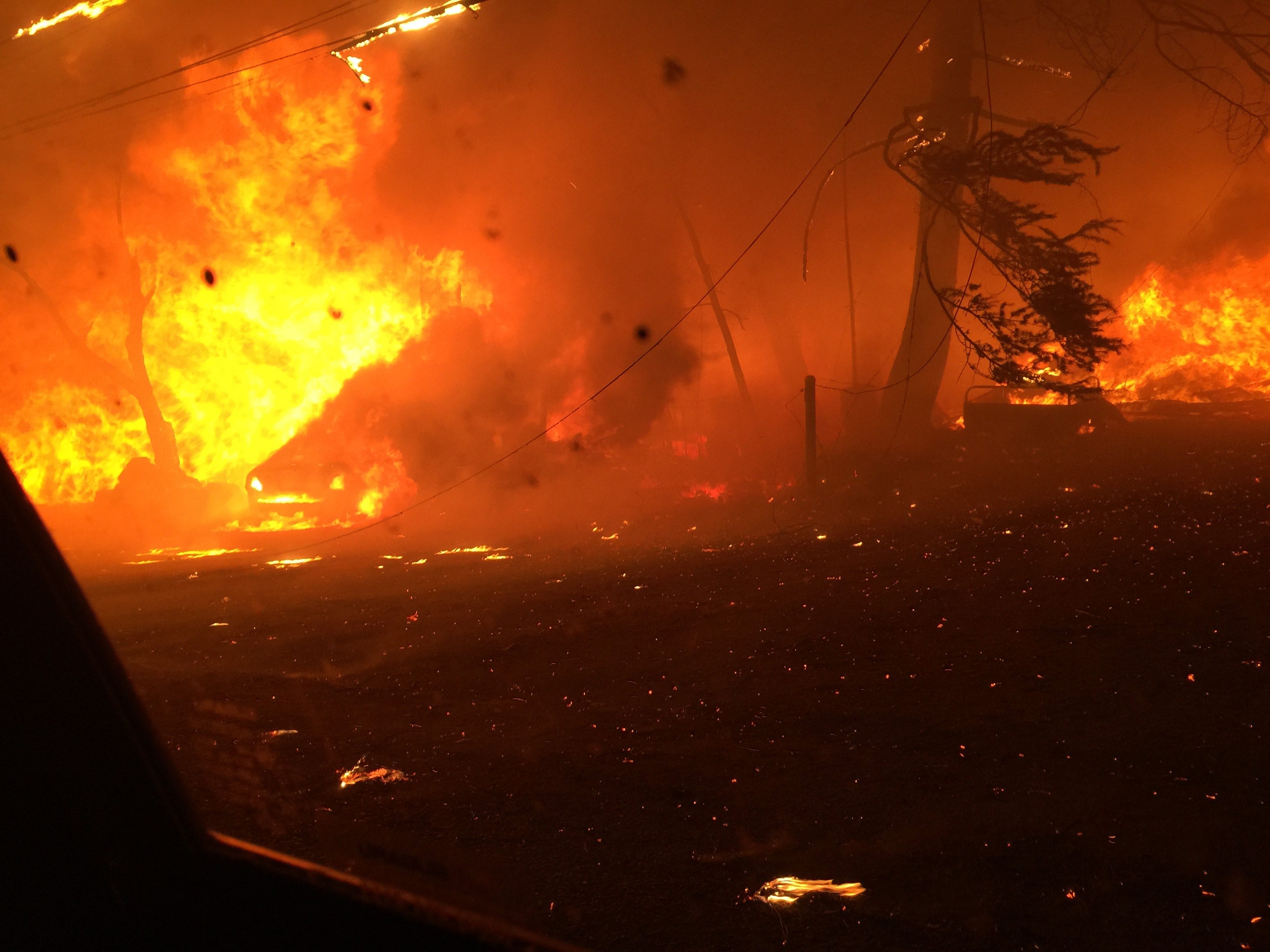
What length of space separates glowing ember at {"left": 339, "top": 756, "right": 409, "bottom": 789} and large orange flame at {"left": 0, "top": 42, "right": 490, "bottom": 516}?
18.7 metres

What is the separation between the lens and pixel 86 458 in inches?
1101

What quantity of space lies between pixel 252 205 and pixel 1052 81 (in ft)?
88.5

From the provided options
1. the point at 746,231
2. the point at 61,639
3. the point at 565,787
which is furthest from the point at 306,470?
the point at 61,639

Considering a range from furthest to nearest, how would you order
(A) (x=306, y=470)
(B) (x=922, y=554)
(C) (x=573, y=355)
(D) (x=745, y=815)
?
1. (C) (x=573, y=355)
2. (A) (x=306, y=470)
3. (B) (x=922, y=554)
4. (D) (x=745, y=815)

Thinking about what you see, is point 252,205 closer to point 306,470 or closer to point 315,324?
point 315,324

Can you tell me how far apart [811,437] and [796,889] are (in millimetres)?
10501

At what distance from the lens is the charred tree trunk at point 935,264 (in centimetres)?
1455

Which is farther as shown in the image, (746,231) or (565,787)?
(746,231)

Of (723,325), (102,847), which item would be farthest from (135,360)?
(102,847)

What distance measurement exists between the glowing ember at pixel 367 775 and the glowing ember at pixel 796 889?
2.50 meters

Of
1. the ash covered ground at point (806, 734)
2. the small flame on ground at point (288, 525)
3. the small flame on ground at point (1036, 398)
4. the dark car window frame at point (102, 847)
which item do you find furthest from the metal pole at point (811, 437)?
the dark car window frame at point (102, 847)

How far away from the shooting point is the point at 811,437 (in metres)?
13.1

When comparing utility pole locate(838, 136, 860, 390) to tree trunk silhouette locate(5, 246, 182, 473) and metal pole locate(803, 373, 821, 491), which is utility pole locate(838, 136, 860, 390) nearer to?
metal pole locate(803, 373, 821, 491)

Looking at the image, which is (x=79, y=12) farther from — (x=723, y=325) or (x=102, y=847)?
(x=102, y=847)
